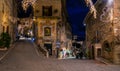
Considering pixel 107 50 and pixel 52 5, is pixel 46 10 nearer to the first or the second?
pixel 52 5

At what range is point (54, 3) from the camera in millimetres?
68062

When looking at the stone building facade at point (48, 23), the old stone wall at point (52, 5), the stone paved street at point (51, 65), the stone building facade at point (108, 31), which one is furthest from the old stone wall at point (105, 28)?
the old stone wall at point (52, 5)

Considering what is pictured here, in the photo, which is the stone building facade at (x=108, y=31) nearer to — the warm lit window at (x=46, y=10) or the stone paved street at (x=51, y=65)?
the stone paved street at (x=51, y=65)

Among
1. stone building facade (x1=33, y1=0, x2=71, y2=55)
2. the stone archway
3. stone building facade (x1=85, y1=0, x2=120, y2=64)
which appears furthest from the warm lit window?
the stone archway

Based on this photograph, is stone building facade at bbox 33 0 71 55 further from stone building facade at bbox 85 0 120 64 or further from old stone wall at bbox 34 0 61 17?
Answer: stone building facade at bbox 85 0 120 64

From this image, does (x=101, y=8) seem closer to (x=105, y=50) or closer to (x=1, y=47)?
(x=105, y=50)

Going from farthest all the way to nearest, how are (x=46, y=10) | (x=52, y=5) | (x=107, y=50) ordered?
(x=52, y=5)
(x=46, y=10)
(x=107, y=50)

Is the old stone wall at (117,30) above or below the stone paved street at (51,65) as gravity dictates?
above

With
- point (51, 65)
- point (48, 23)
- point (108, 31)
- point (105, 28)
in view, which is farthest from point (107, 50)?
point (48, 23)

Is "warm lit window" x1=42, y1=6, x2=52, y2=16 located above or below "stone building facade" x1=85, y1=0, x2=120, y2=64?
above

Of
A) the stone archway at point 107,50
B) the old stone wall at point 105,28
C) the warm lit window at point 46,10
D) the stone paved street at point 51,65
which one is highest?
the warm lit window at point 46,10

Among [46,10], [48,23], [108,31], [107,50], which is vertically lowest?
[107,50]

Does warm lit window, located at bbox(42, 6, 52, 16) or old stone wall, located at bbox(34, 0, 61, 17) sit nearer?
old stone wall, located at bbox(34, 0, 61, 17)

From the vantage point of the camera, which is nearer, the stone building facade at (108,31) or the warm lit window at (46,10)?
the stone building facade at (108,31)
